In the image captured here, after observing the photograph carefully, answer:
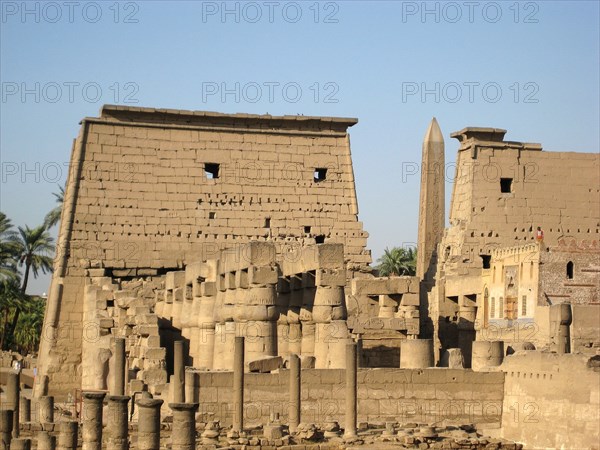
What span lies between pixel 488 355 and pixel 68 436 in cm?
750

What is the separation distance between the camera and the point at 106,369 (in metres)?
32.0

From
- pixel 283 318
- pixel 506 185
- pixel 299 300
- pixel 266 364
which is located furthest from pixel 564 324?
pixel 506 185

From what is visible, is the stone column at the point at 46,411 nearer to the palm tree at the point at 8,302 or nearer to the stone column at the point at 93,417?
Result: the stone column at the point at 93,417

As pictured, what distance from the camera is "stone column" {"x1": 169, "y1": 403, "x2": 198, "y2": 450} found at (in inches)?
769

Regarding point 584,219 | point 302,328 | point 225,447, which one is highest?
point 584,219

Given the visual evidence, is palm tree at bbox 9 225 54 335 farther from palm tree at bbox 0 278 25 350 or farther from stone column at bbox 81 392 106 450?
stone column at bbox 81 392 106 450

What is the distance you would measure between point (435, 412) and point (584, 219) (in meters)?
14.9

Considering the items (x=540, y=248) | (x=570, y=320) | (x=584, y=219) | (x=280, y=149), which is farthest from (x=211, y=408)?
(x=584, y=219)

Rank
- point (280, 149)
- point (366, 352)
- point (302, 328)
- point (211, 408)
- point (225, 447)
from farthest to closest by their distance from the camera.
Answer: point (280, 149)
point (366, 352)
point (302, 328)
point (211, 408)
point (225, 447)

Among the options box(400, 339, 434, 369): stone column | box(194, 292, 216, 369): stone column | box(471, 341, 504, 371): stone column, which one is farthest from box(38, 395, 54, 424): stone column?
box(471, 341, 504, 371): stone column

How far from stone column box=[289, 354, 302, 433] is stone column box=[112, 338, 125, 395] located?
4.59 meters

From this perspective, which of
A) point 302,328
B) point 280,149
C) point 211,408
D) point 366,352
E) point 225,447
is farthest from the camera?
point 280,149

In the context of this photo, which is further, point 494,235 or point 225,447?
point 494,235

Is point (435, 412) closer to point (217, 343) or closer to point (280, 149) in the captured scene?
point (217, 343)
